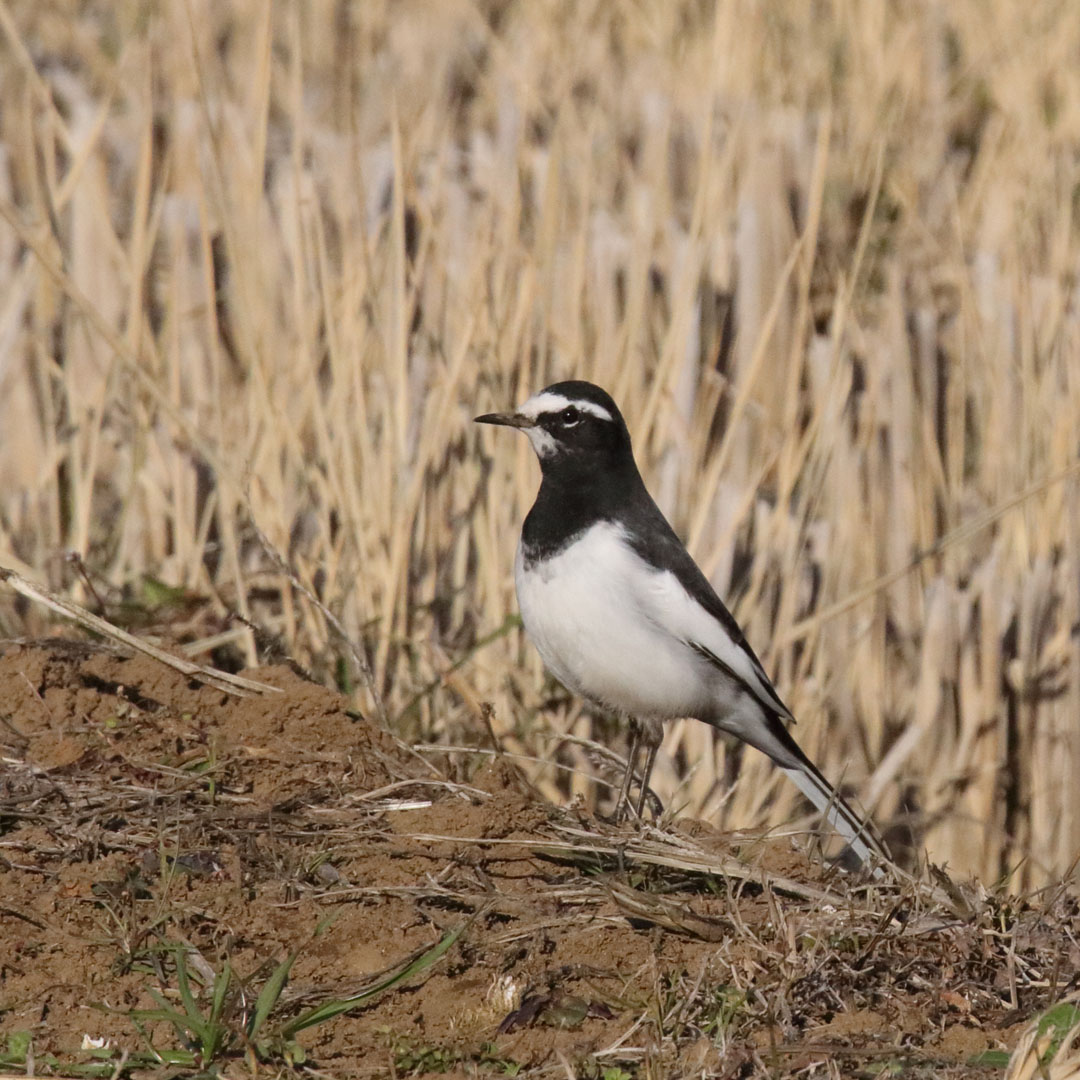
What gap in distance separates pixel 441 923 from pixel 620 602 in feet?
4.17

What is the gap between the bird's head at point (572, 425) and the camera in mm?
4461

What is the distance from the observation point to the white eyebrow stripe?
4457 millimetres

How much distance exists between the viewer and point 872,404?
5.63 m

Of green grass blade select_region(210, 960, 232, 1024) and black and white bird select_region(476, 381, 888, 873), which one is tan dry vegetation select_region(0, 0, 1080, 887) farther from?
green grass blade select_region(210, 960, 232, 1024)

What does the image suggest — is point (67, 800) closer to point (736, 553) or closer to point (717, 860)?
point (717, 860)

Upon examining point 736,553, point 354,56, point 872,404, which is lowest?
→ point 736,553

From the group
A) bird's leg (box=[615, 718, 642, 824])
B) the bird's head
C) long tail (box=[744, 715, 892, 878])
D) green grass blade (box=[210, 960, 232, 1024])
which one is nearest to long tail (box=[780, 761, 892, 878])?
long tail (box=[744, 715, 892, 878])

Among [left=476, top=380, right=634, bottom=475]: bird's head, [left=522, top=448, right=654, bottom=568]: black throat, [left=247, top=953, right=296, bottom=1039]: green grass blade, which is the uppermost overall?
[left=476, top=380, right=634, bottom=475]: bird's head

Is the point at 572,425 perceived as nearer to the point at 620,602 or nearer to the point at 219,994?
the point at 620,602

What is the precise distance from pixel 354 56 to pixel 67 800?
493 centimetres

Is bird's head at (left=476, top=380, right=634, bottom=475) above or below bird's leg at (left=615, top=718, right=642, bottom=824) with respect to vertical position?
above

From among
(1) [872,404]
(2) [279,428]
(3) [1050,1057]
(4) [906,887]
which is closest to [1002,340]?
(1) [872,404]

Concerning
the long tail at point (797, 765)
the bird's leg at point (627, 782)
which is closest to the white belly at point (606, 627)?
the bird's leg at point (627, 782)

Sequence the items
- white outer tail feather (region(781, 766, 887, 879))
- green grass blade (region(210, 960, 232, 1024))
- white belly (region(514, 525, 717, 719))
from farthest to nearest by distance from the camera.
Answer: white belly (region(514, 525, 717, 719))
white outer tail feather (region(781, 766, 887, 879))
green grass blade (region(210, 960, 232, 1024))
